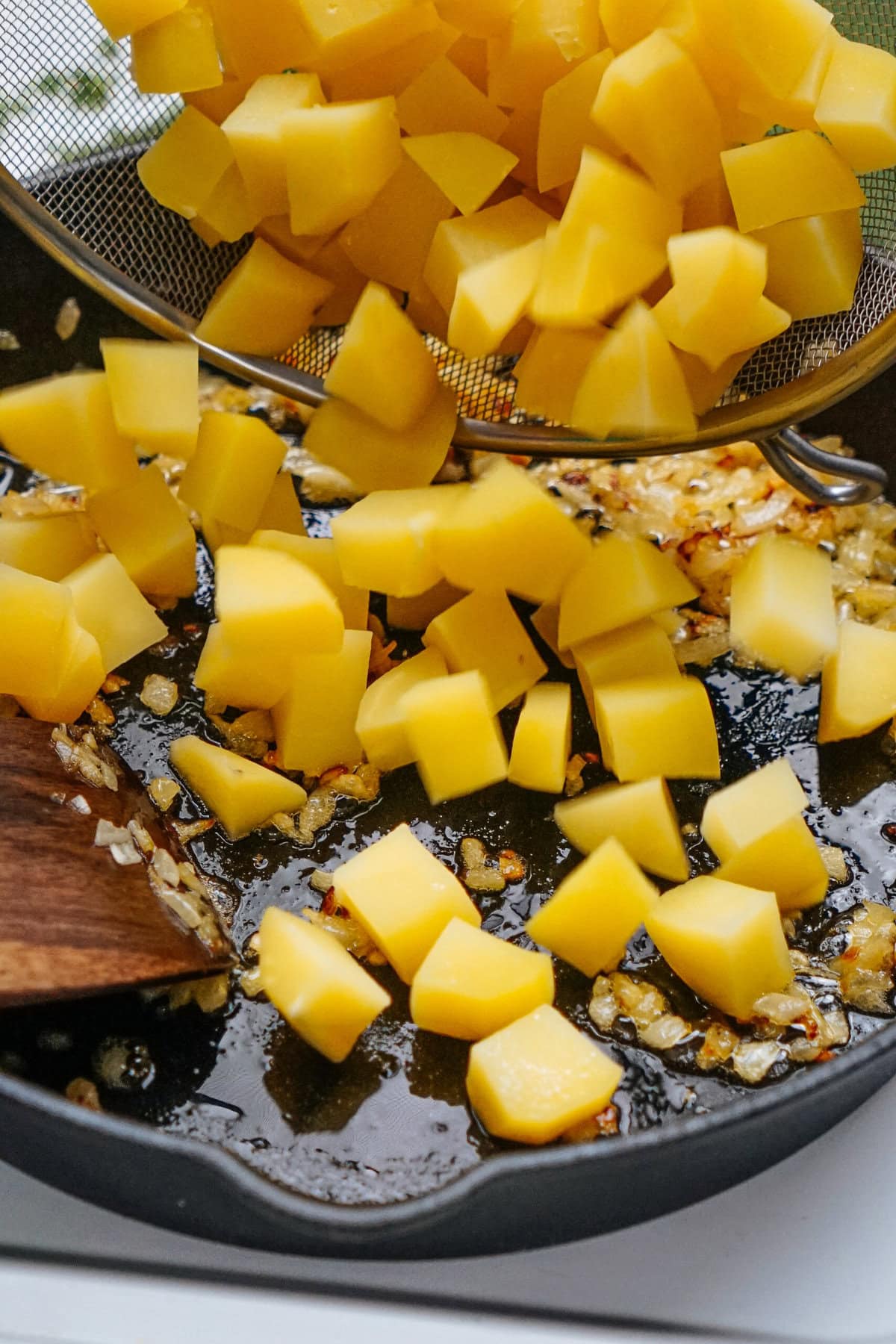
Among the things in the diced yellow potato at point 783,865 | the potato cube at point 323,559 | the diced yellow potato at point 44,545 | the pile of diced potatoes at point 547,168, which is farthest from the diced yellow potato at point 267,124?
the diced yellow potato at point 783,865

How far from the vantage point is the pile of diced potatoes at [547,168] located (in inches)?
44.7

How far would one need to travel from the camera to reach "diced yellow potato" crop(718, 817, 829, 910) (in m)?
1.11

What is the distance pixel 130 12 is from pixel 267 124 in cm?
20

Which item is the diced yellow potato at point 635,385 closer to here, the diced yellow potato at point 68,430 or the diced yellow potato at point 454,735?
the diced yellow potato at point 454,735

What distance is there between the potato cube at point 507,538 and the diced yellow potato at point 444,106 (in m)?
0.35

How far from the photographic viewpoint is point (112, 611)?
132 cm

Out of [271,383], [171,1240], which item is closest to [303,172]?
[271,383]

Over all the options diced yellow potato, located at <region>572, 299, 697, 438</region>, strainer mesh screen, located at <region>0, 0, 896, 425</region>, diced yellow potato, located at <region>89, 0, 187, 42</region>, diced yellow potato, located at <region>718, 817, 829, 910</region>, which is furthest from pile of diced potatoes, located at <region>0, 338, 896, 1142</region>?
diced yellow potato, located at <region>89, 0, 187, 42</region>

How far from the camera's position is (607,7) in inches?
45.5

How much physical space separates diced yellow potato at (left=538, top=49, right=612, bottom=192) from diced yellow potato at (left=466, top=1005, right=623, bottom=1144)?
2.49ft

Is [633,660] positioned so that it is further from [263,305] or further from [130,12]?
[130,12]

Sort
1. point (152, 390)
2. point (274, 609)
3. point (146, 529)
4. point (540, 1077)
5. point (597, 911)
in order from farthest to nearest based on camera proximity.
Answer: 1. point (146, 529)
2. point (152, 390)
3. point (274, 609)
4. point (597, 911)
5. point (540, 1077)

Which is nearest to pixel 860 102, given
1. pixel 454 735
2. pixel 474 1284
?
pixel 454 735

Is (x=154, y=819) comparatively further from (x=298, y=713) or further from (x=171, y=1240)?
(x=171, y=1240)
